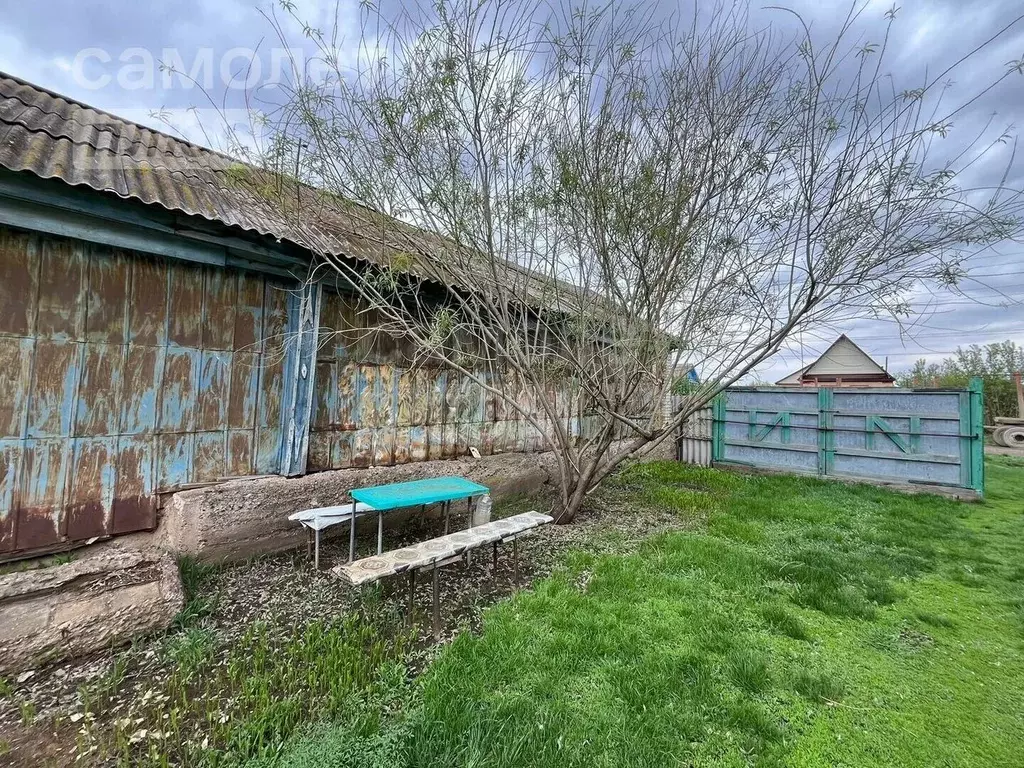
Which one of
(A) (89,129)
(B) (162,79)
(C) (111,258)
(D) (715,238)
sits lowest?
(C) (111,258)

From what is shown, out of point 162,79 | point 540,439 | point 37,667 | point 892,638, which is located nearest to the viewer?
point 37,667

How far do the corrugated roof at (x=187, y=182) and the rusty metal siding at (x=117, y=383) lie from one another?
0.54 meters

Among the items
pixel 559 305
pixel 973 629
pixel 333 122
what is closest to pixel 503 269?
pixel 559 305

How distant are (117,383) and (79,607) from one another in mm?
1566

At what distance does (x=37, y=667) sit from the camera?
235 centimetres

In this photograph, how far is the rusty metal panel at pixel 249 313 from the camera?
381cm

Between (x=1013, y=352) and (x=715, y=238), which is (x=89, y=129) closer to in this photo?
(x=715, y=238)

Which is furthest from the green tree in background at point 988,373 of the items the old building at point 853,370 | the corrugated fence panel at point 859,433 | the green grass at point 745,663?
the green grass at point 745,663

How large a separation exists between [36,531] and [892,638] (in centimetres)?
591

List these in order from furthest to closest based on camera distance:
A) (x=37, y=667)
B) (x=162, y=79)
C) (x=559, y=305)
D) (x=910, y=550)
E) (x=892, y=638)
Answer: (x=559, y=305) → (x=910, y=550) → (x=162, y=79) → (x=892, y=638) → (x=37, y=667)

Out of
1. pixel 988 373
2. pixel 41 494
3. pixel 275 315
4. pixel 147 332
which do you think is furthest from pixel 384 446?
pixel 988 373

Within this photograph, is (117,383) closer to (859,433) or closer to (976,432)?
(859,433)

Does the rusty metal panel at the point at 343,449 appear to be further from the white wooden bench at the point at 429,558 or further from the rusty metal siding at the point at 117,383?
the white wooden bench at the point at 429,558

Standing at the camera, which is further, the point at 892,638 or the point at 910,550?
the point at 910,550
